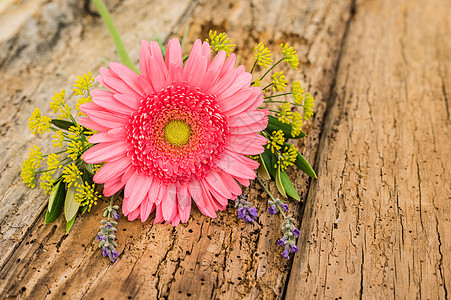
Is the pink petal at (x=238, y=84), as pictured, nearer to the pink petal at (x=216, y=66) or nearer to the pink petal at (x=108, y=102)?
the pink petal at (x=216, y=66)

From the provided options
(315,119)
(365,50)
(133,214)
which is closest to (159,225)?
(133,214)

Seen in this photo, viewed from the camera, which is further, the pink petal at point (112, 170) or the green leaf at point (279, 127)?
the green leaf at point (279, 127)

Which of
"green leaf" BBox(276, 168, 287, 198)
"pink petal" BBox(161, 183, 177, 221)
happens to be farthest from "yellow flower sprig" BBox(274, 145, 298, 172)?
"pink petal" BBox(161, 183, 177, 221)

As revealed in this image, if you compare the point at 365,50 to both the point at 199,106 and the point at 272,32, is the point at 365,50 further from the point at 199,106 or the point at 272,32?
the point at 199,106

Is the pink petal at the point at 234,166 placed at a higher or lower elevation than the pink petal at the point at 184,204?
higher

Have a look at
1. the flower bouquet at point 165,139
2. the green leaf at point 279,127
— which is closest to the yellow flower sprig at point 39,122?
the flower bouquet at point 165,139

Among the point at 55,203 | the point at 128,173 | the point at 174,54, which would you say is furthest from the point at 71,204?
the point at 174,54

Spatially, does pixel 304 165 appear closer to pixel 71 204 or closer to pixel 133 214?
pixel 133 214
